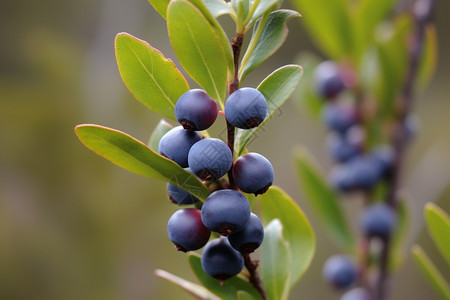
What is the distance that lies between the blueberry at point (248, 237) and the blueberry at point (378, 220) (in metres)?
0.60

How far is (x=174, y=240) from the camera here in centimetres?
45

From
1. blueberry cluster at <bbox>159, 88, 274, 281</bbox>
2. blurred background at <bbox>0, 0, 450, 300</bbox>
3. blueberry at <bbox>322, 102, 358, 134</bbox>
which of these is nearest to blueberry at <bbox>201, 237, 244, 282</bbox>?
blueberry cluster at <bbox>159, 88, 274, 281</bbox>

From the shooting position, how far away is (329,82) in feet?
3.75

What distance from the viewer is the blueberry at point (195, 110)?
414mm

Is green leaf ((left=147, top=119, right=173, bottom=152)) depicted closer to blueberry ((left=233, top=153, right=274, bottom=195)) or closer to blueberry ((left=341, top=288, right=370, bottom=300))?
blueberry ((left=233, top=153, right=274, bottom=195))

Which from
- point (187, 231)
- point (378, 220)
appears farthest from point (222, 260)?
point (378, 220)

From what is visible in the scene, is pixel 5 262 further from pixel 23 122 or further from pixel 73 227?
pixel 23 122

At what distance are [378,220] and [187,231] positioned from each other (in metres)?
0.70

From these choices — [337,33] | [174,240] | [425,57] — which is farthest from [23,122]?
[174,240]

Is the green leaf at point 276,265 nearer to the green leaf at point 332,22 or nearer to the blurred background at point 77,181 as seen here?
the green leaf at point 332,22

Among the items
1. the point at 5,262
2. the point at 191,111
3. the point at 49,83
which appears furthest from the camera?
the point at 49,83

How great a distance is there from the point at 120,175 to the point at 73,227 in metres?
0.32

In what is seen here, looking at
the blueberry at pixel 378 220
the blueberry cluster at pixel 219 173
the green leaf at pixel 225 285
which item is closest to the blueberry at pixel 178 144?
the blueberry cluster at pixel 219 173

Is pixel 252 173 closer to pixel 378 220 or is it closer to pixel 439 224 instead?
pixel 439 224
